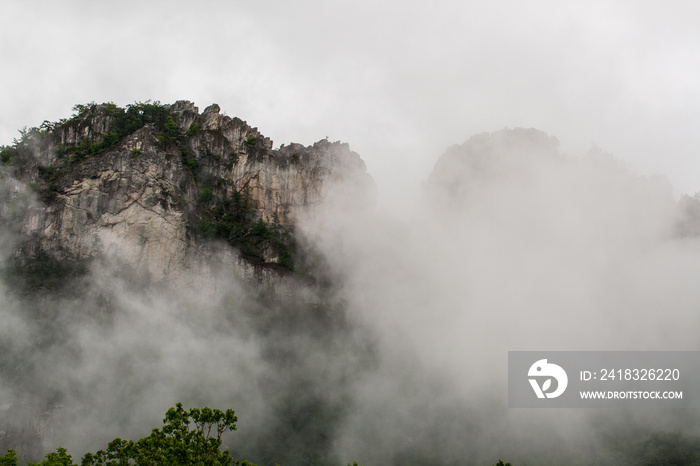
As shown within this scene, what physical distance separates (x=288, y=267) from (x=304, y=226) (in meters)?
9.91

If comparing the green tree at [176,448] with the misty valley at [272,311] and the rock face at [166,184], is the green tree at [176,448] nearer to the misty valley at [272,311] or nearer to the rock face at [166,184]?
the misty valley at [272,311]

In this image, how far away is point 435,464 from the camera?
6781 cm

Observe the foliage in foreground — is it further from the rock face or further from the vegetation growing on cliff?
the vegetation growing on cliff

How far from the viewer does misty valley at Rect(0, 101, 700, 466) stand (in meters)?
68.8

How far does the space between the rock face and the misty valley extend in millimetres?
285

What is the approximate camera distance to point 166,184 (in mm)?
86125

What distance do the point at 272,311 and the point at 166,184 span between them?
79.1 ft

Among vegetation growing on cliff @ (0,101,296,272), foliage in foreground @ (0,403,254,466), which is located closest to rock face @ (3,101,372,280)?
vegetation growing on cliff @ (0,101,296,272)

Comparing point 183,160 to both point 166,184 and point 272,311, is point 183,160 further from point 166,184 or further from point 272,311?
point 272,311

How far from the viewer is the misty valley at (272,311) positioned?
68750 mm

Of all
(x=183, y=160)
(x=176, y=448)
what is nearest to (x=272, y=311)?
(x=183, y=160)

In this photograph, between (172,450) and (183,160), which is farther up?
(183,160)

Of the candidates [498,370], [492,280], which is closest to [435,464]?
[498,370]

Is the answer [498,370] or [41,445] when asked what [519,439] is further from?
[41,445]
